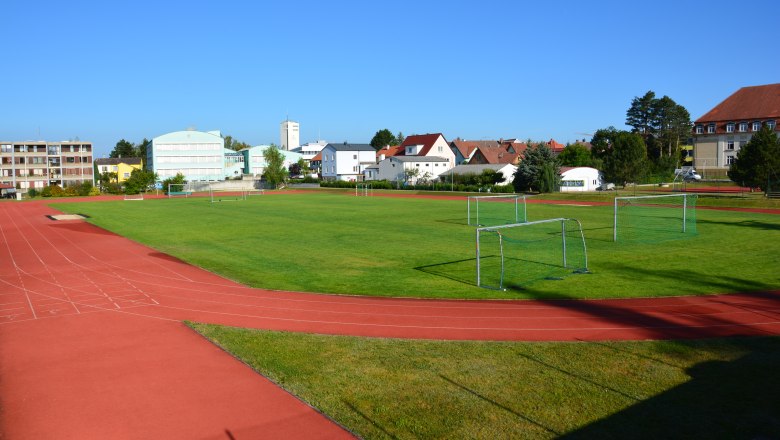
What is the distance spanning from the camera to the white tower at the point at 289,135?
177 m

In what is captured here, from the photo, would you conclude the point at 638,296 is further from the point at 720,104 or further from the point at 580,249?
the point at 720,104

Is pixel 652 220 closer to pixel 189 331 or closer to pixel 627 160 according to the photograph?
pixel 189 331

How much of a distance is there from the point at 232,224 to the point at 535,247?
21.1 metres

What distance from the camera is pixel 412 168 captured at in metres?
93.4

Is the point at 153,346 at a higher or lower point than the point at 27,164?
lower

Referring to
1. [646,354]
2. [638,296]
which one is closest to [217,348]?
[646,354]

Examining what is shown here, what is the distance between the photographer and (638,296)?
15.3 meters

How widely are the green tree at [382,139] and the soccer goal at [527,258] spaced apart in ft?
463

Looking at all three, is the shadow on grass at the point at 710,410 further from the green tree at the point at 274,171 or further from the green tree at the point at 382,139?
the green tree at the point at 382,139

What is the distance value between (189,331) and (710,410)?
10045 mm

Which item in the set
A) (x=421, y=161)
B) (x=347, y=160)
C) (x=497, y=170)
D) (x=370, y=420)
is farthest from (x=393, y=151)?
(x=370, y=420)

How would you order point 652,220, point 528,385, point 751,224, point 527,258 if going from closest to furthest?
point 528,385, point 527,258, point 751,224, point 652,220

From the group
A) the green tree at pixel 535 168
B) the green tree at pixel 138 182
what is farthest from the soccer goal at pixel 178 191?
the green tree at pixel 535 168

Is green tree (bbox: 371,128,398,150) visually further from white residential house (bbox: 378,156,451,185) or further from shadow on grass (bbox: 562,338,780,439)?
shadow on grass (bbox: 562,338,780,439)
